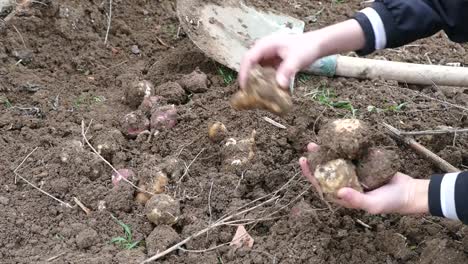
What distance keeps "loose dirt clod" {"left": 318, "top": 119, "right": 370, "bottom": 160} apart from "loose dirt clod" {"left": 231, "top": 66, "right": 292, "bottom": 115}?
14 centimetres

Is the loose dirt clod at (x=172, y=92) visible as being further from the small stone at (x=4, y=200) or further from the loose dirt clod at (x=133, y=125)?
the small stone at (x=4, y=200)

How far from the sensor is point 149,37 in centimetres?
282

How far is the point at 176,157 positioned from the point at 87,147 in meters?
0.33

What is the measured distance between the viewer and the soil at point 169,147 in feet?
6.08

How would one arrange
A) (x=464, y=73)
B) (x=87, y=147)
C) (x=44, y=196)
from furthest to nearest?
(x=464, y=73), (x=87, y=147), (x=44, y=196)

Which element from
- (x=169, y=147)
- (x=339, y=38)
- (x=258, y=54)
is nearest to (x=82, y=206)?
(x=169, y=147)

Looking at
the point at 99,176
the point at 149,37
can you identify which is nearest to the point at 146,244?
the point at 99,176

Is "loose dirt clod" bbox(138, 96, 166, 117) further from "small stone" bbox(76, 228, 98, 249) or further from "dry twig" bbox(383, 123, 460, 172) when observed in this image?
"dry twig" bbox(383, 123, 460, 172)

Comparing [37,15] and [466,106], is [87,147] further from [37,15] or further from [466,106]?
[466,106]

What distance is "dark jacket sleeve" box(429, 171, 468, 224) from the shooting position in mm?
1585

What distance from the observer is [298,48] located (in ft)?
5.63

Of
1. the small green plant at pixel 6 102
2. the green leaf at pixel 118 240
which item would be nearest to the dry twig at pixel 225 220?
the green leaf at pixel 118 240

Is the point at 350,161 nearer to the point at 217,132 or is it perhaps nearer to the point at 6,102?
the point at 217,132

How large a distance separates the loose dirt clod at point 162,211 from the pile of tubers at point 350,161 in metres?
0.48
